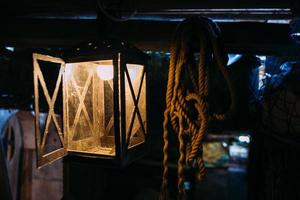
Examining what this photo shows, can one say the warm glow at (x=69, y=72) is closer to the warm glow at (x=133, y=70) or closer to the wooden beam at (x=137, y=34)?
the wooden beam at (x=137, y=34)

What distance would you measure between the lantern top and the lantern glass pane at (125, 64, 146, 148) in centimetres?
12

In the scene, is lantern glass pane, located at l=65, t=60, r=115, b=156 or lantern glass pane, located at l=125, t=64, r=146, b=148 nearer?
lantern glass pane, located at l=125, t=64, r=146, b=148

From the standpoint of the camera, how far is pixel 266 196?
3424mm

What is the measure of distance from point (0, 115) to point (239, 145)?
6427mm

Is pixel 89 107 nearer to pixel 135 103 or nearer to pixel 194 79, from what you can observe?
pixel 135 103

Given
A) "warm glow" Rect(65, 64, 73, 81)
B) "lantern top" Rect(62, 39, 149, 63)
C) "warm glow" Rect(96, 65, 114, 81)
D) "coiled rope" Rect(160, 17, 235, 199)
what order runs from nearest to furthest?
1. "coiled rope" Rect(160, 17, 235, 199)
2. "lantern top" Rect(62, 39, 149, 63)
3. "warm glow" Rect(96, 65, 114, 81)
4. "warm glow" Rect(65, 64, 73, 81)

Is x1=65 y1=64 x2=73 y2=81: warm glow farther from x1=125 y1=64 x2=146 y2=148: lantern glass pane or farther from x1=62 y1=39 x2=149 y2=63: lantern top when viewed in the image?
x1=125 y1=64 x2=146 y2=148: lantern glass pane

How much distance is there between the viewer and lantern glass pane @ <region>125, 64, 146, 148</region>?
7.78 ft

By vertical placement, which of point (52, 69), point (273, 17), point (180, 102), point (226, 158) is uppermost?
point (273, 17)

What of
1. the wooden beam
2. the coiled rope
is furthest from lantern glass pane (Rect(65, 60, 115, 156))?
the coiled rope

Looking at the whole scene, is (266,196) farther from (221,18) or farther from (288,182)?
(221,18)

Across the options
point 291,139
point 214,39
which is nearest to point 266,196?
point 291,139

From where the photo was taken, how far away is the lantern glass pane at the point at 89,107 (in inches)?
99.0

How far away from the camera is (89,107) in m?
2.82
